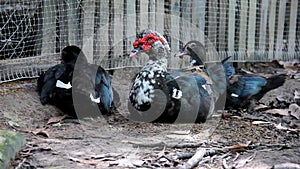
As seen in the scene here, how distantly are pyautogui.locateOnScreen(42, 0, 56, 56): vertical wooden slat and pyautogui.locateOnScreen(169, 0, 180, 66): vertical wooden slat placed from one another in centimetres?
162

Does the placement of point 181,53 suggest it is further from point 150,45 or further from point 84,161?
point 84,161

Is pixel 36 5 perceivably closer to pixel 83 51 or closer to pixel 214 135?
pixel 83 51

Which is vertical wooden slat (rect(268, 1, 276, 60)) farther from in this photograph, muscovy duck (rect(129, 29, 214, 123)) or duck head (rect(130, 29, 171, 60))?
duck head (rect(130, 29, 171, 60))

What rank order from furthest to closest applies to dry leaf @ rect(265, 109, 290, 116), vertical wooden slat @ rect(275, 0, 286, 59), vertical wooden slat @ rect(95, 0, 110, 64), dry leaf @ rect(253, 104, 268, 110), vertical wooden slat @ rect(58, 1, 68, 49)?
vertical wooden slat @ rect(275, 0, 286, 59)
vertical wooden slat @ rect(95, 0, 110, 64)
dry leaf @ rect(253, 104, 268, 110)
vertical wooden slat @ rect(58, 1, 68, 49)
dry leaf @ rect(265, 109, 290, 116)

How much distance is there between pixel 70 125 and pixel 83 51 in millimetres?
1461

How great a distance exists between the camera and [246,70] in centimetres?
747

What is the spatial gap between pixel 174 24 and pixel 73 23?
1429mm

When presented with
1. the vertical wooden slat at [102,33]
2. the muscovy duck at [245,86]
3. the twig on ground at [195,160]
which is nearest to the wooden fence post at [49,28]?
the vertical wooden slat at [102,33]

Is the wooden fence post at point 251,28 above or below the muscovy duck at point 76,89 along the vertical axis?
above

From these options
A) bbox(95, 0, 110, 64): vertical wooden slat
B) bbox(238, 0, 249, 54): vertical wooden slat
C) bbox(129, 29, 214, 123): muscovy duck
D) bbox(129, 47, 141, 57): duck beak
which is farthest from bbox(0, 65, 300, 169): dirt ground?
bbox(238, 0, 249, 54): vertical wooden slat

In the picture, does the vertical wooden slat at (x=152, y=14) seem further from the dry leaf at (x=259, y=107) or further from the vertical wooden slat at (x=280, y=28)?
the vertical wooden slat at (x=280, y=28)

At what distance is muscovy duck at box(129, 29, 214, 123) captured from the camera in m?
4.89

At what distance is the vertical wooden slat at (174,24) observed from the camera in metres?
6.61

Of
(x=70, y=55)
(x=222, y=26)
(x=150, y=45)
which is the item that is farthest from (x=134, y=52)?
(x=222, y=26)
